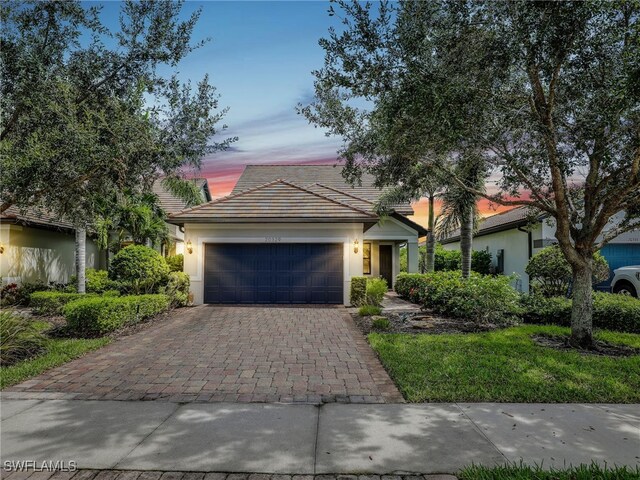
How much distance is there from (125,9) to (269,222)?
814 cm

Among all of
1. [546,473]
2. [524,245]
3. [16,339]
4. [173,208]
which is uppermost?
[173,208]

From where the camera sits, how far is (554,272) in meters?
11.9

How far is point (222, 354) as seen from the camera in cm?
718

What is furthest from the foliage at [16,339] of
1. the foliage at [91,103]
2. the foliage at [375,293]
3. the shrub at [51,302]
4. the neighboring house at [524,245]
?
the neighboring house at [524,245]

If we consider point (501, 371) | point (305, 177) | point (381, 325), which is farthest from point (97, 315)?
point (305, 177)

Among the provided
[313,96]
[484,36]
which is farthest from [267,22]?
[484,36]

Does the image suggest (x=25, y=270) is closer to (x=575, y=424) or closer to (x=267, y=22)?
(x=267, y=22)

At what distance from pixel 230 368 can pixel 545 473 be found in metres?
4.67

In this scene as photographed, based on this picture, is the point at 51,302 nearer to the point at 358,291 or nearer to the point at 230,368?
the point at 230,368

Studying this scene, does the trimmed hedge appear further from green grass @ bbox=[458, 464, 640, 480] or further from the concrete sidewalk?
green grass @ bbox=[458, 464, 640, 480]

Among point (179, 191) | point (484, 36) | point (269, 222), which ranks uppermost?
point (484, 36)

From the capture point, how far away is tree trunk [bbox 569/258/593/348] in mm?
7504

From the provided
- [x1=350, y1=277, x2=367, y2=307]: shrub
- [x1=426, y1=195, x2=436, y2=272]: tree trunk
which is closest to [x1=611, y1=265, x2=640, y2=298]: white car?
[x1=426, y1=195, x2=436, y2=272]: tree trunk

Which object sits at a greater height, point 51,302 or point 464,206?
point 464,206
